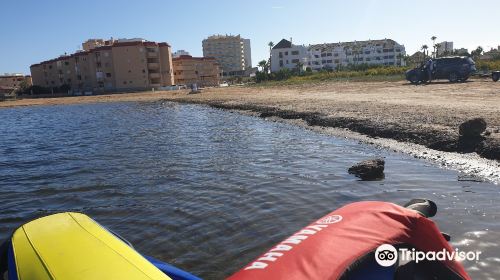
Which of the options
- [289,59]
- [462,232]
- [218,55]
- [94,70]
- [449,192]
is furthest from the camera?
[218,55]

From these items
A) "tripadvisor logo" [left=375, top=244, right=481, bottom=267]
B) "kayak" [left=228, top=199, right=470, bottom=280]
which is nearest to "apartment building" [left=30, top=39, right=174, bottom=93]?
"kayak" [left=228, top=199, right=470, bottom=280]

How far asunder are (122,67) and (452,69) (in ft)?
242

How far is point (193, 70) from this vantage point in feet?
351

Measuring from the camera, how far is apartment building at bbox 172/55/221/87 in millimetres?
106375

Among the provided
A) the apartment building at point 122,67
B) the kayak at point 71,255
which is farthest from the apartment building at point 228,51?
the kayak at point 71,255

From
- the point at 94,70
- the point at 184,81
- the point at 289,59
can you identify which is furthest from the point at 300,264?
the point at 289,59

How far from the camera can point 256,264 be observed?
7.43 feet

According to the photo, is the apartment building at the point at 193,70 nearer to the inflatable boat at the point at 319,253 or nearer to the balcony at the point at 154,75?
the balcony at the point at 154,75

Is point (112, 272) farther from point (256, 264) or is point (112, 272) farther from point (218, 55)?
point (218, 55)

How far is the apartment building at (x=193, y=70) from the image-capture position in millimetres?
106375

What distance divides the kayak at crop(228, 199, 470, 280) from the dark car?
30.9m

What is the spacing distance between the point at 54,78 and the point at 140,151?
102m

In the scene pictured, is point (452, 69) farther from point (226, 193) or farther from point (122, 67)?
point (122, 67)

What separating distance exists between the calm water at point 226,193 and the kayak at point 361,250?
2174 mm
